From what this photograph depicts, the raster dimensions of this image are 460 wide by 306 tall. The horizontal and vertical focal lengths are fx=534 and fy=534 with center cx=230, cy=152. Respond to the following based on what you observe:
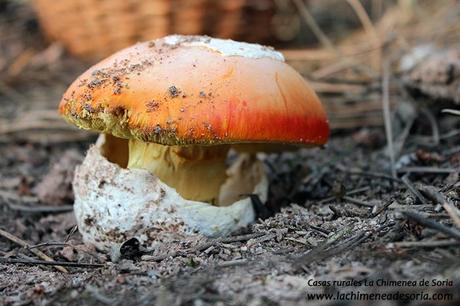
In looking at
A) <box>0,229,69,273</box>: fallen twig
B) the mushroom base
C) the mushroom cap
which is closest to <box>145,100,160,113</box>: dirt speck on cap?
the mushroom cap

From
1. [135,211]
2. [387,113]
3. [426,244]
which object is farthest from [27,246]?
[387,113]

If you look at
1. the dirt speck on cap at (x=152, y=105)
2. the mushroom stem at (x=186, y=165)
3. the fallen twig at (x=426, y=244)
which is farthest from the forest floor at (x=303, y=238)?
the dirt speck on cap at (x=152, y=105)

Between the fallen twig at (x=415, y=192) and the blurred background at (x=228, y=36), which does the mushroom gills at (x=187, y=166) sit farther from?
the blurred background at (x=228, y=36)

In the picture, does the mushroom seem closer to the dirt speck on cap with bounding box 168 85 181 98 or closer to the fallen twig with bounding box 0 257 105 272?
the dirt speck on cap with bounding box 168 85 181 98

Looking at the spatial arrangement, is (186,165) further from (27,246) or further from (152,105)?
(27,246)

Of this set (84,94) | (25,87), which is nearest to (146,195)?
(84,94)

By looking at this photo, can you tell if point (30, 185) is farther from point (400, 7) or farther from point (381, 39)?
point (400, 7)
